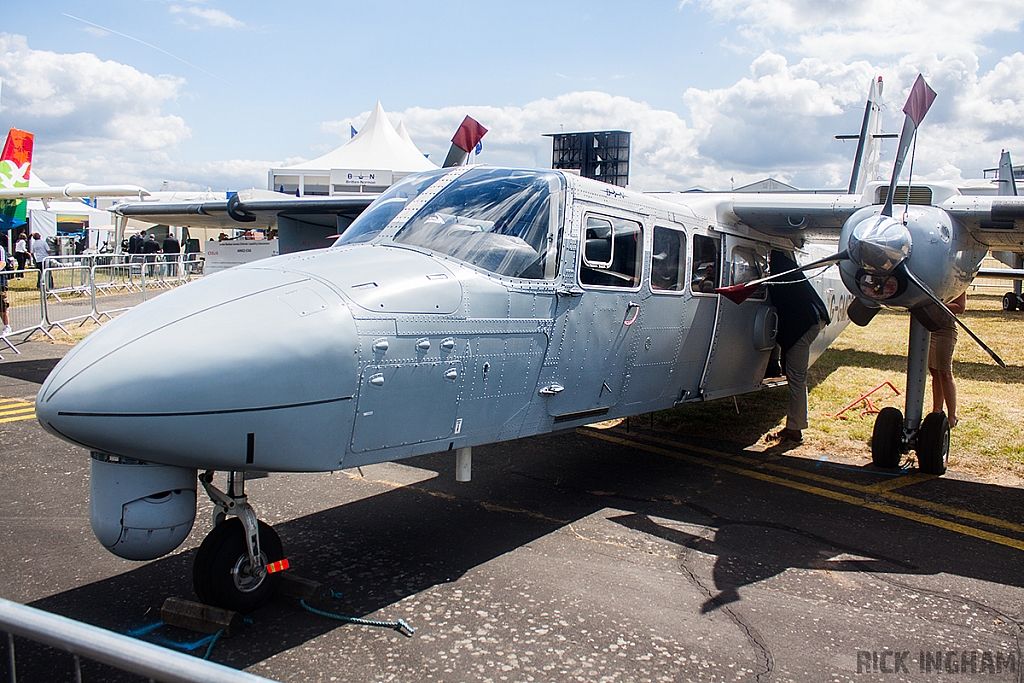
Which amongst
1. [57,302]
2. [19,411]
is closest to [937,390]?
[19,411]

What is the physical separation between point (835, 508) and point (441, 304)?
4109mm

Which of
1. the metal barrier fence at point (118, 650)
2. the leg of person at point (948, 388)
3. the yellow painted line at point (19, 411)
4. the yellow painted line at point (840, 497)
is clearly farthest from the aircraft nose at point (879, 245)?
the yellow painted line at point (19, 411)

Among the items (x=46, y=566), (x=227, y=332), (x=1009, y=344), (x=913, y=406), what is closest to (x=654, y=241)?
(x=913, y=406)

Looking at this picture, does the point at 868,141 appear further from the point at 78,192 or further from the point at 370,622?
the point at 78,192

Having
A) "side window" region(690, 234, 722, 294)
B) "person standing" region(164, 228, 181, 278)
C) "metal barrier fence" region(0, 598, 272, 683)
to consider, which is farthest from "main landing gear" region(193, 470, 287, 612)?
"person standing" region(164, 228, 181, 278)

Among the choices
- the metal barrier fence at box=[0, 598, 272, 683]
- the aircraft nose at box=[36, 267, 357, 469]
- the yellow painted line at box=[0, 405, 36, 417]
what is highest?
the aircraft nose at box=[36, 267, 357, 469]

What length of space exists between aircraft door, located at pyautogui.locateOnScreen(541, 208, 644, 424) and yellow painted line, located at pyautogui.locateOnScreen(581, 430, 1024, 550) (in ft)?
7.10

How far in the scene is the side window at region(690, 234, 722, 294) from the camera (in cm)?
711

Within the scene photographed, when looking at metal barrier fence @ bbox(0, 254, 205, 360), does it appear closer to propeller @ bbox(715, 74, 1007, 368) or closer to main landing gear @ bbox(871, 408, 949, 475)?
propeller @ bbox(715, 74, 1007, 368)

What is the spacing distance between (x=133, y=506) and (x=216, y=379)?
0.83 metres

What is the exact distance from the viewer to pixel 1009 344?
15547 mm

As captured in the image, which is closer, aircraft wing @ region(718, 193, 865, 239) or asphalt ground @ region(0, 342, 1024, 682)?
asphalt ground @ region(0, 342, 1024, 682)

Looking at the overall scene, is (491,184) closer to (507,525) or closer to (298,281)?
(298,281)

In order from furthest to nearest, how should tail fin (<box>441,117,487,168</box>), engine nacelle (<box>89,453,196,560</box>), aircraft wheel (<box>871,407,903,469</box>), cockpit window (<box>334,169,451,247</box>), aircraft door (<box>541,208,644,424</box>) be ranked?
aircraft wheel (<box>871,407,903,469</box>) → tail fin (<box>441,117,487,168</box>) → aircraft door (<box>541,208,644,424</box>) → cockpit window (<box>334,169,451,247</box>) → engine nacelle (<box>89,453,196,560</box>)
